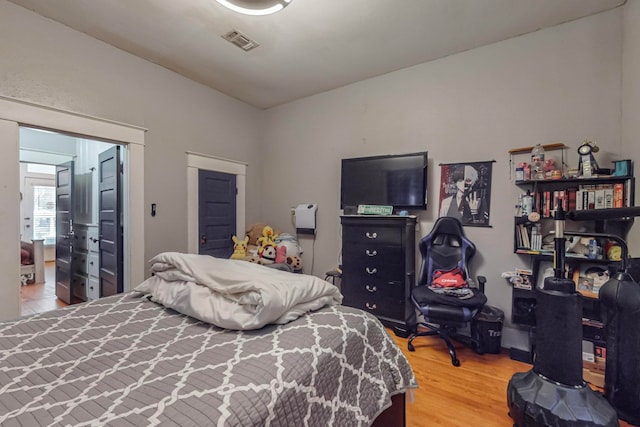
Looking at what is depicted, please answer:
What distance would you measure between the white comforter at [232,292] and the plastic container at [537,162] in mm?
2058

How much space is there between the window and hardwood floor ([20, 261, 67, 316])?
3.01 metres

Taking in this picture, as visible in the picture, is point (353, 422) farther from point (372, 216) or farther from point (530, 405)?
point (372, 216)

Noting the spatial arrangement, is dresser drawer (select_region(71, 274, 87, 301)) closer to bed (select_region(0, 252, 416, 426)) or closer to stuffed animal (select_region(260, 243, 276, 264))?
stuffed animal (select_region(260, 243, 276, 264))

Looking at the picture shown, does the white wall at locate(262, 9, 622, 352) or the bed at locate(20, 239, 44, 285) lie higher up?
the white wall at locate(262, 9, 622, 352)

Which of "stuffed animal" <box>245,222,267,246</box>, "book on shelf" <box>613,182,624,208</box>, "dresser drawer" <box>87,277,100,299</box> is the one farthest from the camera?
"stuffed animal" <box>245,222,267,246</box>

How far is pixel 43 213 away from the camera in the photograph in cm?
733

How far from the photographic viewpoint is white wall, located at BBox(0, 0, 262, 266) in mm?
2281

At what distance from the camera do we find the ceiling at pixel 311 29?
7.29 ft

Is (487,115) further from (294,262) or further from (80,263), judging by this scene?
(80,263)

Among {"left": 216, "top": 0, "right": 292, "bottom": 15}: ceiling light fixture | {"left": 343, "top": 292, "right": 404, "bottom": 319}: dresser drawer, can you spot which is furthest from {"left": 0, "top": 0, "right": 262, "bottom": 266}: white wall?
{"left": 343, "top": 292, "right": 404, "bottom": 319}: dresser drawer

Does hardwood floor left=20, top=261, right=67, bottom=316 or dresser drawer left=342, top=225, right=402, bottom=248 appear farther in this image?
hardwood floor left=20, top=261, right=67, bottom=316

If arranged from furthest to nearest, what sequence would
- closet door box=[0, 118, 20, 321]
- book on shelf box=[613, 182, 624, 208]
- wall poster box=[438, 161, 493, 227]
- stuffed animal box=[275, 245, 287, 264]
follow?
1. stuffed animal box=[275, 245, 287, 264]
2. wall poster box=[438, 161, 493, 227]
3. closet door box=[0, 118, 20, 321]
4. book on shelf box=[613, 182, 624, 208]

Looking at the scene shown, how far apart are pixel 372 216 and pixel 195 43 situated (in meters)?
2.43

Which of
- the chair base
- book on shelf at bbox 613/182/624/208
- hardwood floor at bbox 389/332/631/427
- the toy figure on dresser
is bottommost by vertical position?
hardwood floor at bbox 389/332/631/427
